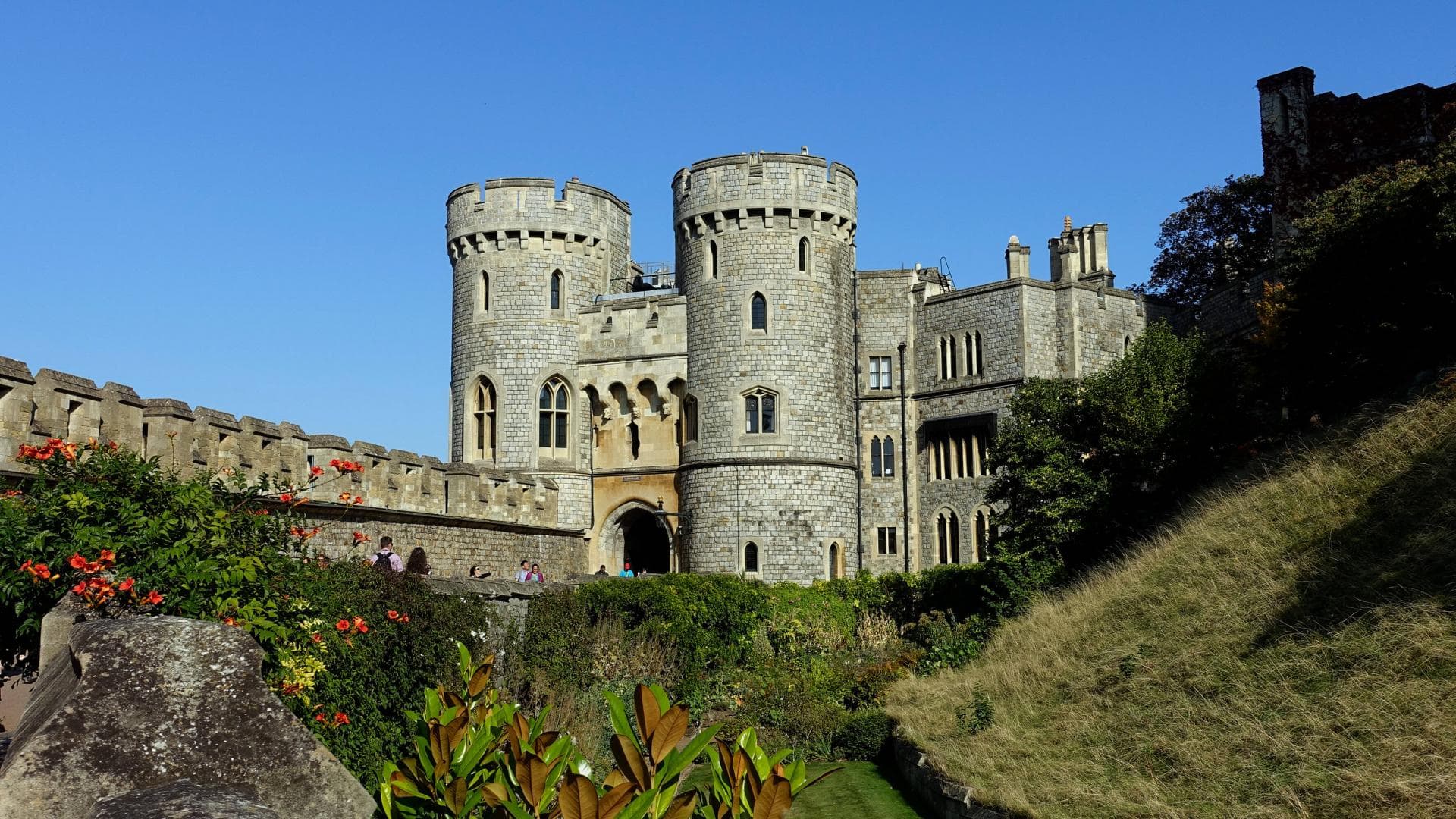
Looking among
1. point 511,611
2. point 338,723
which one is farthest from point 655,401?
point 338,723

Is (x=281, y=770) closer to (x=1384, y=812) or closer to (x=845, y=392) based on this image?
(x=1384, y=812)

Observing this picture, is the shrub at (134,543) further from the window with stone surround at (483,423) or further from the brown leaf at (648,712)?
the window with stone surround at (483,423)

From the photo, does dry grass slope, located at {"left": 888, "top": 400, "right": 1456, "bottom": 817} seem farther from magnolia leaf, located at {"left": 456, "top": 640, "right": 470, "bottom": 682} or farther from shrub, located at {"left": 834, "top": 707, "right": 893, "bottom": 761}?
magnolia leaf, located at {"left": 456, "top": 640, "right": 470, "bottom": 682}

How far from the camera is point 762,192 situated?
35688 mm

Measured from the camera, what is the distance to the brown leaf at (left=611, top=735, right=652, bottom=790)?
4211mm

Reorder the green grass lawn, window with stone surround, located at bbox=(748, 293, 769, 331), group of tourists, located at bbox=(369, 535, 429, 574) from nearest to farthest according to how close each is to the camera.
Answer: the green grass lawn
group of tourists, located at bbox=(369, 535, 429, 574)
window with stone surround, located at bbox=(748, 293, 769, 331)

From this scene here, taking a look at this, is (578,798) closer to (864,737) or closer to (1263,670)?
(1263,670)

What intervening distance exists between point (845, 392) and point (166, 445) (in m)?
21.4

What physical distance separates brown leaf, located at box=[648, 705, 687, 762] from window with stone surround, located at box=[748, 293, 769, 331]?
3153 centimetres

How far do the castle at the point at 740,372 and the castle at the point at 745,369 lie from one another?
0.06 m

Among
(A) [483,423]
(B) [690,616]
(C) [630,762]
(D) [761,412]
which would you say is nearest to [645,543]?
(A) [483,423]

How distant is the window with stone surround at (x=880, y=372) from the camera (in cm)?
3959

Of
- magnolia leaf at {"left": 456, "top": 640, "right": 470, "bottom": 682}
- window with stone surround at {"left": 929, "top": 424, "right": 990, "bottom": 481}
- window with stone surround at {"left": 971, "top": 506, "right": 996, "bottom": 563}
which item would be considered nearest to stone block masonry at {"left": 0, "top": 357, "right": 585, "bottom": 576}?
magnolia leaf at {"left": 456, "top": 640, "right": 470, "bottom": 682}

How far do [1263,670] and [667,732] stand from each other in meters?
9.28
